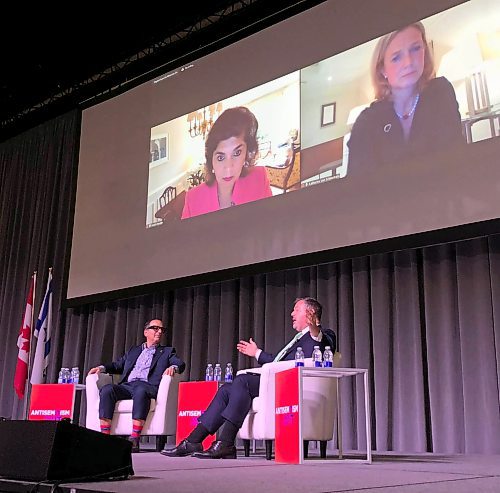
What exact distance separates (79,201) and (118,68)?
5.03 feet

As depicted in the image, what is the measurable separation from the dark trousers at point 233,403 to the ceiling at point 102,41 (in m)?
Answer: 2.90

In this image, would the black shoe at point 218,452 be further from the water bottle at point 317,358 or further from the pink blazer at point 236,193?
the pink blazer at point 236,193

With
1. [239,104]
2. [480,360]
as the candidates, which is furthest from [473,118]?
[239,104]

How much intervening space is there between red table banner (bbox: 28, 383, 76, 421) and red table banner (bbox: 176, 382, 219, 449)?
855 millimetres

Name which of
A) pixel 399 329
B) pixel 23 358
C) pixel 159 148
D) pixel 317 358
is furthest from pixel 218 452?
pixel 23 358

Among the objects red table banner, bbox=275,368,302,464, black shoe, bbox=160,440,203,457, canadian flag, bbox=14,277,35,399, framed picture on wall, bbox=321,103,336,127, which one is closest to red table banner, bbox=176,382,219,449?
black shoe, bbox=160,440,203,457

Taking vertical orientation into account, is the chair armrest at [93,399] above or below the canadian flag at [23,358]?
below

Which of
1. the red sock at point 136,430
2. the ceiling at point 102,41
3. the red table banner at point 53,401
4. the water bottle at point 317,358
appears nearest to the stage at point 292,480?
the water bottle at point 317,358

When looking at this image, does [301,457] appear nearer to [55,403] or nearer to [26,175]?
[55,403]

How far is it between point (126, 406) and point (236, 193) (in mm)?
1733

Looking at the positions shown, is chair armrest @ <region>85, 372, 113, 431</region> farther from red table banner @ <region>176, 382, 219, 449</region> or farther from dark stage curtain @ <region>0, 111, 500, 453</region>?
dark stage curtain @ <region>0, 111, 500, 453</region>

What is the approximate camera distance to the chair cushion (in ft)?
13.8

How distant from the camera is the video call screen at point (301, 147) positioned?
373 centimetres

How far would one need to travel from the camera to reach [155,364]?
4422mm
